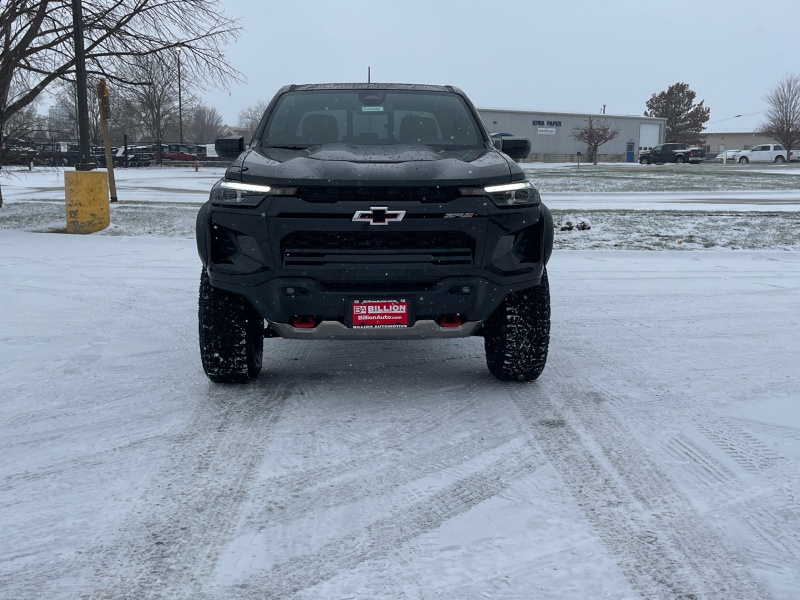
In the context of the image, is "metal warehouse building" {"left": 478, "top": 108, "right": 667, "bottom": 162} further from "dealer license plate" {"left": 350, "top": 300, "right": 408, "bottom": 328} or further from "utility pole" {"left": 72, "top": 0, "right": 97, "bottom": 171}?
"dealer license plate" {"left": 350, "top": 300, "right": 408, "bottom": 328}

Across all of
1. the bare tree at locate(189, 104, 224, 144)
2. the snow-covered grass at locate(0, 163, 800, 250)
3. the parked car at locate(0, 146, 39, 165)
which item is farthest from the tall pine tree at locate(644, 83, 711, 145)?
the parked car at locate(0, 146, 39, 165)

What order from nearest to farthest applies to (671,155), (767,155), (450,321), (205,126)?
(450,321)
(671,155)
(767,155)
(205,126)

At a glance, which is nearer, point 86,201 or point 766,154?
point 86,201

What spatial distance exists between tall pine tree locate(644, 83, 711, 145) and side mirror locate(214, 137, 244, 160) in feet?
292

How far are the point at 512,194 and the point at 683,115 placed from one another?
92095mm

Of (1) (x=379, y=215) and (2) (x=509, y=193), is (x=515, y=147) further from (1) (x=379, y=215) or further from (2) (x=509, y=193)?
(1) (x=379, y=215)

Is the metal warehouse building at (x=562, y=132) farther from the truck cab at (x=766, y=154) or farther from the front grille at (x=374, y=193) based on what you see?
the front grille at (x=374, y=193)

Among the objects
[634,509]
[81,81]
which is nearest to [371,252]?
[634,509]

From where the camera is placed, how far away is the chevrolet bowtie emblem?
3.95m

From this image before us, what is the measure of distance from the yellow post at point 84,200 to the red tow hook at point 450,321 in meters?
10.4

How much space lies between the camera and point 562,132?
77875 mm

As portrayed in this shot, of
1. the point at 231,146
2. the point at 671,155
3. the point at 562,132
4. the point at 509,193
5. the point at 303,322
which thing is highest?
the point at 562,132

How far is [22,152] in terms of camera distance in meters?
16.0

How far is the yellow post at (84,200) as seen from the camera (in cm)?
1298
